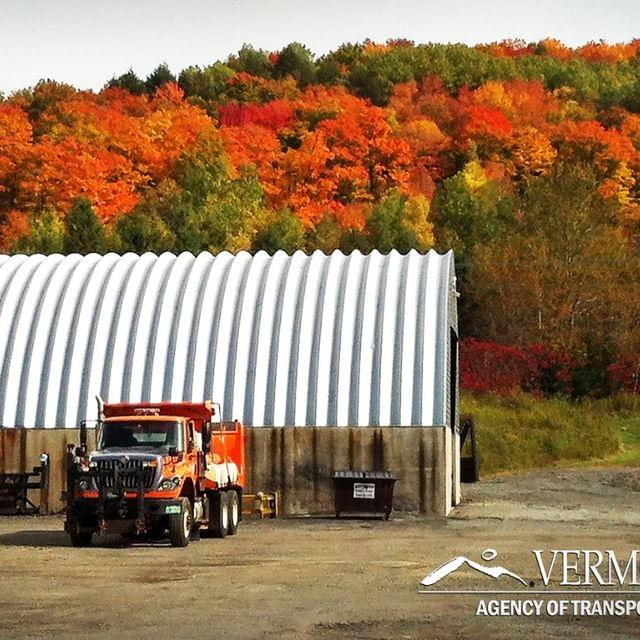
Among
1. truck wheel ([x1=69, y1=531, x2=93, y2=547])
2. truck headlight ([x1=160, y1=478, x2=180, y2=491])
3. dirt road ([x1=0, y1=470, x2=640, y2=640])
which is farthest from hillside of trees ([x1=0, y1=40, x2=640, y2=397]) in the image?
truck headlight ([x1=160, y1=478, x2=180, y2=491])

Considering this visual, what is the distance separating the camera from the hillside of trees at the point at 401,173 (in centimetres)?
7181

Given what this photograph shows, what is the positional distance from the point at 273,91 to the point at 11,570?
12126cm

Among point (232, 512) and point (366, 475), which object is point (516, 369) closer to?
point (366, 475)

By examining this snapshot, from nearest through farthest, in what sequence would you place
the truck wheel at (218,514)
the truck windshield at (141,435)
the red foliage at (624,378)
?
the truck windshield at (141,435) → the truck wheel at (218,514) → the red foliage at (624,378)

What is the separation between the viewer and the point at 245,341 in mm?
36688

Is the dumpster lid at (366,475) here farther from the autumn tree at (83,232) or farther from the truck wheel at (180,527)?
the autumn tree at (83,232)

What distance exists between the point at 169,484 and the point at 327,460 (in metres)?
8.95

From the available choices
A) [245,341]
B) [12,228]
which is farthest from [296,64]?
[245,341]

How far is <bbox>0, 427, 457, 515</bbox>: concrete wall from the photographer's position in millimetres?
34719

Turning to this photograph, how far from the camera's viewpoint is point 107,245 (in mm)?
83000

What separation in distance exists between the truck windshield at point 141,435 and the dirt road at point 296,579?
1.77 m

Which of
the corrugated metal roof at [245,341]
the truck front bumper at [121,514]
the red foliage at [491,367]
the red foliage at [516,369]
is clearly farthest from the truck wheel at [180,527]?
the red foliage at [516,369]

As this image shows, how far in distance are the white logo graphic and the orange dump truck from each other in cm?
521

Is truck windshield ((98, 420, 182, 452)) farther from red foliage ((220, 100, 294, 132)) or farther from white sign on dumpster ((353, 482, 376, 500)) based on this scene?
red foliage ((220, 100, 294, 132))
